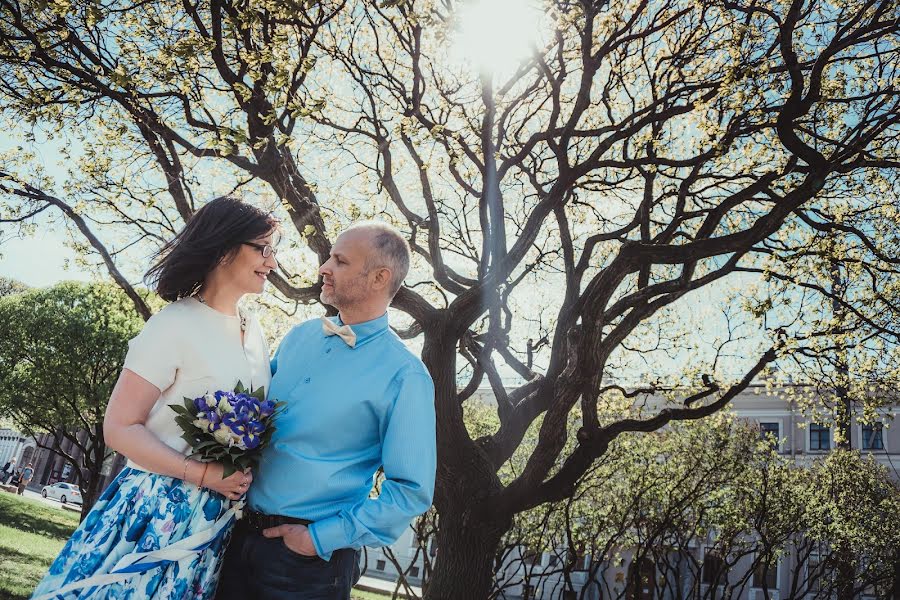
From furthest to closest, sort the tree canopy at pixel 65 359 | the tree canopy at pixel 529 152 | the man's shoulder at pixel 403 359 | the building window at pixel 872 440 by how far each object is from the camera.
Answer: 1. the building window at pixel 872 440
2. the tree canopy at pixel 65 359
3. the tree canopy at pixel 529 152
4. the man's shoulder at pixel 403 359

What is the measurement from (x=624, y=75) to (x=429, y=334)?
5.31 m

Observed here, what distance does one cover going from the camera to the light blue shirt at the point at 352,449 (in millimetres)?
2453

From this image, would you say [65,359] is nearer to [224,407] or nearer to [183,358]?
[183,358]

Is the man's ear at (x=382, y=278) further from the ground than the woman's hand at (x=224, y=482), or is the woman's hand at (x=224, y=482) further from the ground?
the man's ear at (x=382, y=278)

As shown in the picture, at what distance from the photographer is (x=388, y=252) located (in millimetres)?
2953

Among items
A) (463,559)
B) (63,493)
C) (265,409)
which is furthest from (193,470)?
(63,493)

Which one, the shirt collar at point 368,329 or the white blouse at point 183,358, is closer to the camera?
the white blouse at point 183,358

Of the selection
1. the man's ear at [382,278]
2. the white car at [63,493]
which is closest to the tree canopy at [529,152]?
the man's ear at [382,278]

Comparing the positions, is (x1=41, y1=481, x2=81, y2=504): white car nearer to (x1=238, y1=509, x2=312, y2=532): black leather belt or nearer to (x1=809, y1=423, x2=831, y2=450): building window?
(x1=809, y1=423, x2=831, y2=450): building window

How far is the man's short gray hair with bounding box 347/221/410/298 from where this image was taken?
2.93m

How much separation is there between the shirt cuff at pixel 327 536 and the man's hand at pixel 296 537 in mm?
22

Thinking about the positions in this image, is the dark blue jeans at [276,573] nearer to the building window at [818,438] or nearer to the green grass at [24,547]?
the green grass at [24,547]

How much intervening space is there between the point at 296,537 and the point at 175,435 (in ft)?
1.96

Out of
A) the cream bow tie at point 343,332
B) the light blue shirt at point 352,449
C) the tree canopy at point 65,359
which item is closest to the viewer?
the light blue shirt at point 352,449
